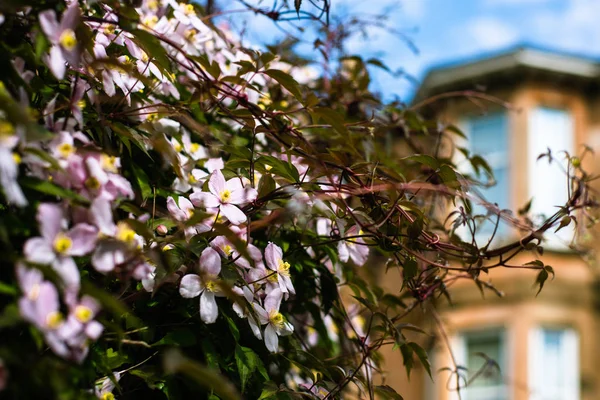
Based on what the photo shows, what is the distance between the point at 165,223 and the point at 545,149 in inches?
211

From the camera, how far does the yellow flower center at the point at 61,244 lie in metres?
0.61

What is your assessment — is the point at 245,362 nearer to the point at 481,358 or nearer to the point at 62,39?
the point at 62,39

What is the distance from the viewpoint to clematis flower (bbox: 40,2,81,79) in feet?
2.19

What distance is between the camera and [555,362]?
558cm

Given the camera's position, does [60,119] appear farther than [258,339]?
No

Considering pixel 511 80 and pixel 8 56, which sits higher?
pixel 511 80

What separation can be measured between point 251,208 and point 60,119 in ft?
0.87

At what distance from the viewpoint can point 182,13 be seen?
1.11m

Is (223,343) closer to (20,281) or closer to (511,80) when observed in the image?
(20,281)

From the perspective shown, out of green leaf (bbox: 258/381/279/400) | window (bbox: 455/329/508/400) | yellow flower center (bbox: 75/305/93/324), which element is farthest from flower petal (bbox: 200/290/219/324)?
window (bbox: 455/329/508/400)

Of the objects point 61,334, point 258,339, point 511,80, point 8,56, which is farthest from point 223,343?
point 511,80

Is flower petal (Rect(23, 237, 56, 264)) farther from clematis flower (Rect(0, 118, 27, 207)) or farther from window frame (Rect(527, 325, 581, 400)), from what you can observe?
window frame (Rect(527, 325, 581, 400))

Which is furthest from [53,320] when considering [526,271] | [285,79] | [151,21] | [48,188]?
[526,271]

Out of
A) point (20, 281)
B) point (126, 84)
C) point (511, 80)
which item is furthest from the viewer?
point (511, 80)
